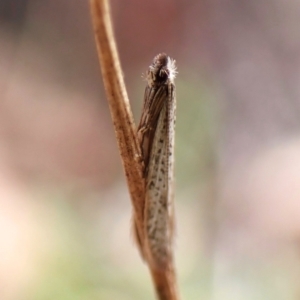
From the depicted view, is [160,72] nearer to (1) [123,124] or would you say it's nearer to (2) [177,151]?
(1) [123,124]

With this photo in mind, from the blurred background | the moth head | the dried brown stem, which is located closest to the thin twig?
the dried brown stem

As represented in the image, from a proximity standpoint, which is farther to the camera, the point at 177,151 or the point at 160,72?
the point at 177,151

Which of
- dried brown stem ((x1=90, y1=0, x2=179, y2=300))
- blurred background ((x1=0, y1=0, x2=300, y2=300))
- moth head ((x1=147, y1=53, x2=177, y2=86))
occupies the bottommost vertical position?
dried brown stem ((x1=90, y1=0, x2=179, y2=300))

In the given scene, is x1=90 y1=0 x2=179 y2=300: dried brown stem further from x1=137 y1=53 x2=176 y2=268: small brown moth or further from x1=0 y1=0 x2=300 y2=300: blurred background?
x1=0 y1=0 x2=300 y2=300: blurred background

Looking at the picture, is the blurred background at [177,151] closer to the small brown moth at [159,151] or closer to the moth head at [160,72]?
the small brown moth at [159,151]

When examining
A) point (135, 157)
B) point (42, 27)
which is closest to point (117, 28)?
point (42, 27)

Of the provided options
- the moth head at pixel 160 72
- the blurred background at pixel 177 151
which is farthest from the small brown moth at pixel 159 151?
the blurred background at pixel 177 151

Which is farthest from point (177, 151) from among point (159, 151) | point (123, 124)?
point (123, 124)

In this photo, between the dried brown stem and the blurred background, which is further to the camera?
the blurred background
